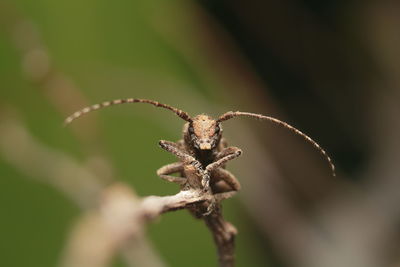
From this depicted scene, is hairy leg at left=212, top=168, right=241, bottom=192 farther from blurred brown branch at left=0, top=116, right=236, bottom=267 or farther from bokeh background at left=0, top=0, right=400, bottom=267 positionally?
bokeh background at left=0, top=0, right=400, bottom=267

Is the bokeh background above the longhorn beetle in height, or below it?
above

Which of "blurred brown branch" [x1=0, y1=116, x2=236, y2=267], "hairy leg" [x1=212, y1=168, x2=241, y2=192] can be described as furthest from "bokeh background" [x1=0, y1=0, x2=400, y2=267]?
"hairy leg" [x1=212, y1=168, x2=241, y2=192]

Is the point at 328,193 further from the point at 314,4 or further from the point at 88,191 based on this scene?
the point at 88,191

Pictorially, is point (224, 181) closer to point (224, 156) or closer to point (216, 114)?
point (224, 156)

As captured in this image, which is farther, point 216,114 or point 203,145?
point 216,114

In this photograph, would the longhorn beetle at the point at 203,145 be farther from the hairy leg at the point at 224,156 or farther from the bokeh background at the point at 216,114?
the bokeh background at the point at 216,114

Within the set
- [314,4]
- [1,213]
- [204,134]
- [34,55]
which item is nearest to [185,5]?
[314,4]

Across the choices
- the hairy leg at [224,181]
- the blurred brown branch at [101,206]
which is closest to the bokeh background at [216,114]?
the blurred brown branch at [101,206]

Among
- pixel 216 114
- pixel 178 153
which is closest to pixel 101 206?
pixel 178 153
